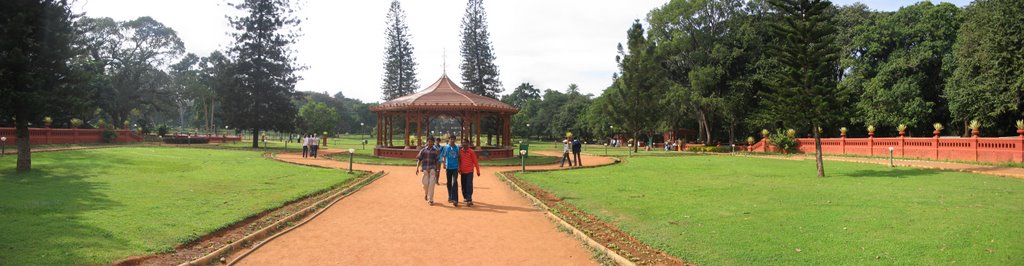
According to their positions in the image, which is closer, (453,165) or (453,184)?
(453,165)

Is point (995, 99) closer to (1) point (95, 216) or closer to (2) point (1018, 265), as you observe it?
(2) point (1018, 265)

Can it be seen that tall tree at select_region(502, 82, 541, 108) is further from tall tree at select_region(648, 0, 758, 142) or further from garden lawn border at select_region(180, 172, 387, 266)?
garden lawn border at select_region(180, 172, 387, 266)

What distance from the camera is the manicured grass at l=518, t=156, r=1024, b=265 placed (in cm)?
541

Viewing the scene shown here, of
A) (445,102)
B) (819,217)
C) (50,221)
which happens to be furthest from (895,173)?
(50,221)

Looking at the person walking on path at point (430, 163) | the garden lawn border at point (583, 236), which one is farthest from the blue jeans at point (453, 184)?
the garden lawn border at point (583, 236)

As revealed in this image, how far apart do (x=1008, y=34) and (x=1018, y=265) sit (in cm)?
2682

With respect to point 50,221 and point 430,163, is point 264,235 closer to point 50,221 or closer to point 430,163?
point 50,221

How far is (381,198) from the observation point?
35.4 feet

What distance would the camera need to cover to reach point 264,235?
690cm

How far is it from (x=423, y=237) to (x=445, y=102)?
18.4m

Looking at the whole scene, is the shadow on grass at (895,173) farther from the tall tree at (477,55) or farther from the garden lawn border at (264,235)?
the tall tree at (477,55)

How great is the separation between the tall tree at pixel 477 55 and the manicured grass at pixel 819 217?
36285mm

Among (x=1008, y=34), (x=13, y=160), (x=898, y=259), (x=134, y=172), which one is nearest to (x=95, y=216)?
(x=134, y=172)

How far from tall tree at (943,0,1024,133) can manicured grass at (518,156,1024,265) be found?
15454mm
